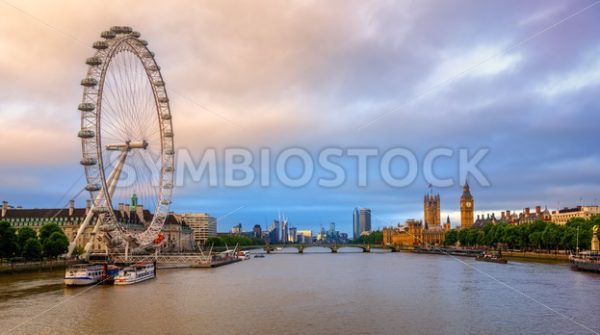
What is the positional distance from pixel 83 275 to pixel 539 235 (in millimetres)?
74078

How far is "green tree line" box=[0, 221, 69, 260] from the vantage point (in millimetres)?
67456

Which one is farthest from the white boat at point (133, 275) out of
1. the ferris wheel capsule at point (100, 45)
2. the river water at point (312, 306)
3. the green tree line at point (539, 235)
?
the green tree line at point (539, 235)

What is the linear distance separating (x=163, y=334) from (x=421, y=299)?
1978cm

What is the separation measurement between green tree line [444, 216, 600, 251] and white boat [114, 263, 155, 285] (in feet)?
192

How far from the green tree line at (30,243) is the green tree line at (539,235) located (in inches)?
2734

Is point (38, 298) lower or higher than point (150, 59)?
lower

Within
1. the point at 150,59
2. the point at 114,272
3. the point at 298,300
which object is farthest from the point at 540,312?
the point at 150,59

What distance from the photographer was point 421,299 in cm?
4384

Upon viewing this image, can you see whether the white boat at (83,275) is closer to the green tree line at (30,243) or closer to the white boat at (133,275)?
the white boat at (133,275)

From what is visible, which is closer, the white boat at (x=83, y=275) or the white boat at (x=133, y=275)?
the white boat at (x=83, y=275)

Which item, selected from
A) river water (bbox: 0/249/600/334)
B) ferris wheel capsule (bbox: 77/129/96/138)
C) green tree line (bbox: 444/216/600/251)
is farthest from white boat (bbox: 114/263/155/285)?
green tree line (bbox: 444/216/600/251)

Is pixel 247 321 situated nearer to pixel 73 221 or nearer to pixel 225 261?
pixel 225 261

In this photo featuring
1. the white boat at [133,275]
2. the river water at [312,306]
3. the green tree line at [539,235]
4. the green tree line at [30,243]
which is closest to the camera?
the river water at [312,306]

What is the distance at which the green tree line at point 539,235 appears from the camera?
8962cm
